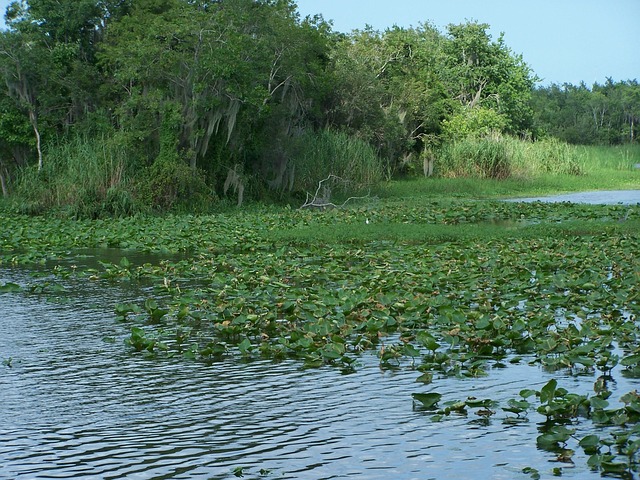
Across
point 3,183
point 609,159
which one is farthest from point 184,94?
point 609,159

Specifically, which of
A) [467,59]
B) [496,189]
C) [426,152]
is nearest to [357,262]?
[496,189]

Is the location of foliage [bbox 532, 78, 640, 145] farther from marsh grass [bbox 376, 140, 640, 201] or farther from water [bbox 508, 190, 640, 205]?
water [bbox 508, 190, 640, 205]

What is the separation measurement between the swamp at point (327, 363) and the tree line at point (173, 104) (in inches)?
310

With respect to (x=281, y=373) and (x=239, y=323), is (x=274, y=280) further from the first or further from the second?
(x=281, y=373)

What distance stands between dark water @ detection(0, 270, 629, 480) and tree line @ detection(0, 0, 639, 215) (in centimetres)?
1449

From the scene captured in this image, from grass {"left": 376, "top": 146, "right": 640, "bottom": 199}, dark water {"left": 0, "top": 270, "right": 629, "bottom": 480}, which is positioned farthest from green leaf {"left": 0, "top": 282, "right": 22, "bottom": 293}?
grass {"left": 376, "top": 146, "right": 640, "bottom": 199}

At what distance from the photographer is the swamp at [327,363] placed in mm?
5918

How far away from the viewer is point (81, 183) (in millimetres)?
22594

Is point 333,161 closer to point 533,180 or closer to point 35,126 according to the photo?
point 35,126

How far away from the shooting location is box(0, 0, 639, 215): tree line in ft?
75.4

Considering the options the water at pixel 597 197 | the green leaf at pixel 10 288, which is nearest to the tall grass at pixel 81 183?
the green leaf at pixel 10 288

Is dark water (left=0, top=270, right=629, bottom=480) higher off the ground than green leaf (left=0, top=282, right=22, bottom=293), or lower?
lower

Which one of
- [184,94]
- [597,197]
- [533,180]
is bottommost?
[597,197]

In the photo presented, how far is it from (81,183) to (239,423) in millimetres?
17029
